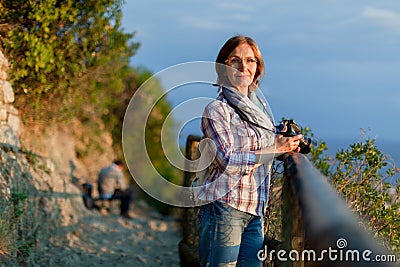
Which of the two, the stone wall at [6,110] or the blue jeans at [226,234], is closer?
the blue jeans at [226,234]

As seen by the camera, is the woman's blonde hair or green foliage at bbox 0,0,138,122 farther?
green foliage at bbox 0,0,138,122

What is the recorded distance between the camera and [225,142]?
10.5 ft

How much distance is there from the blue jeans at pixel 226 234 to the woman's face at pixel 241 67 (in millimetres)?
676

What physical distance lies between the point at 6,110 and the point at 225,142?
20.1 feet

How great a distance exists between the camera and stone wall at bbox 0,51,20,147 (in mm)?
8375

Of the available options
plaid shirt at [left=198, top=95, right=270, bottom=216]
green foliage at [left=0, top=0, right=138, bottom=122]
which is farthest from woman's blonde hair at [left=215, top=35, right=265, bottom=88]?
green foliage at [left=0, top=0, right=138, bottom=122]

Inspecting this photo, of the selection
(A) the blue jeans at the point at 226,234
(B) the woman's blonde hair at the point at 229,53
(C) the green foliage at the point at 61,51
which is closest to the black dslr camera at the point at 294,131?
(B) the woman's blonde hair at the point at 229,53

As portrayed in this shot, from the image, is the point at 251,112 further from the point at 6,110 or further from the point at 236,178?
the point at 6,110

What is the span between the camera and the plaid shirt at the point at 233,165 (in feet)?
10.4

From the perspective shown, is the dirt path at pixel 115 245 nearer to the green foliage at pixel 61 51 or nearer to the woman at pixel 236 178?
the green foliage at pixel 61 51

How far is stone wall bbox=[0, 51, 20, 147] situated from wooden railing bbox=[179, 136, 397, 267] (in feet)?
18.7

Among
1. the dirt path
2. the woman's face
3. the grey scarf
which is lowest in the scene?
the dirt path

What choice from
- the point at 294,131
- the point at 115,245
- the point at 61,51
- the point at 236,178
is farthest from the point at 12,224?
the point at 236,178

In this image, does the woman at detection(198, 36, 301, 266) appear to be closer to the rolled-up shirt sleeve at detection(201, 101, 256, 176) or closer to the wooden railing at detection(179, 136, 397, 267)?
the rolled-up shirt sleeve at detection(201, 101, 256, 176)
